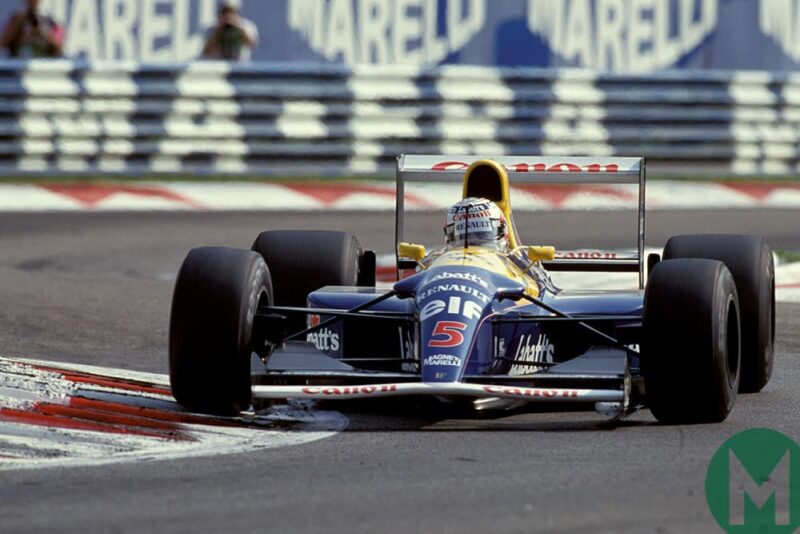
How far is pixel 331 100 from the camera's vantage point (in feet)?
56.7

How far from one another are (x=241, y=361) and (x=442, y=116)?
10.3m

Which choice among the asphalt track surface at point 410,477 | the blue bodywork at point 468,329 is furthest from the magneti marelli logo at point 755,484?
the blue bodywork at point 468,329

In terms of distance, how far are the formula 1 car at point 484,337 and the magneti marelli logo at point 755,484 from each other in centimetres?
45

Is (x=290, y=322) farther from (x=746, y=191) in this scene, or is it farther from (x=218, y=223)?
(x=746, y=191)

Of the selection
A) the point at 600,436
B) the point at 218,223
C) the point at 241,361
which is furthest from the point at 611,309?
the point at 218,223

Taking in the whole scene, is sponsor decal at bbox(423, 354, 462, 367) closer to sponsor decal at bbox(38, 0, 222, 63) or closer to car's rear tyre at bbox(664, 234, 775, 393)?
car's rear tyre at bbox(664, 234, 775, 393)

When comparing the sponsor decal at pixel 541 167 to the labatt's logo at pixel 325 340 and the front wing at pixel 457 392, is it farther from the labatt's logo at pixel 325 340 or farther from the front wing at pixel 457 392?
the front wing at pixel 457 392

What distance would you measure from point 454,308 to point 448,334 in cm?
16

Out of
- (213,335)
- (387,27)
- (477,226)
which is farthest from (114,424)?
(387,27)

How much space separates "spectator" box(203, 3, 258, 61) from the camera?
1691cm

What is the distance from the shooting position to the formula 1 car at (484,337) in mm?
7223

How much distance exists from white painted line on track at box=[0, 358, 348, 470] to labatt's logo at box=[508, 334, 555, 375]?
30.4 inches

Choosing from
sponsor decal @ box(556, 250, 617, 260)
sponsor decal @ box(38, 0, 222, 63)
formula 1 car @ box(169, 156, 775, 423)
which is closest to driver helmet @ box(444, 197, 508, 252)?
formula 1 car @ box(169, 156, 775, 423)

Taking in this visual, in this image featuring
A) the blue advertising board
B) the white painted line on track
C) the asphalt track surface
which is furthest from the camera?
the blue advertising board
